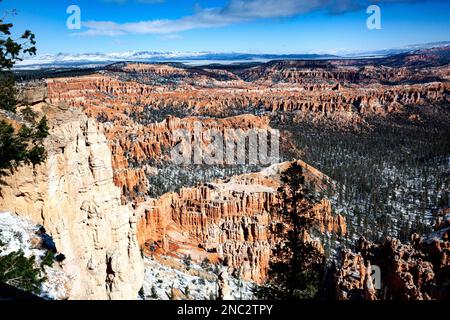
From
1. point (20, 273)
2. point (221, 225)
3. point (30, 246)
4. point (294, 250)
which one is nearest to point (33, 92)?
point (30, 246)

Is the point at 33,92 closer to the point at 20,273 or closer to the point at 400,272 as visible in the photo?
the point at 20,273

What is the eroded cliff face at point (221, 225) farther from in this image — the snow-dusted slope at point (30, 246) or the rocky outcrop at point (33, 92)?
the snow-dusted slope at point (30, 246)

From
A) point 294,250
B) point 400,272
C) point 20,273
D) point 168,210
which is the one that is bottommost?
→ point 168,210

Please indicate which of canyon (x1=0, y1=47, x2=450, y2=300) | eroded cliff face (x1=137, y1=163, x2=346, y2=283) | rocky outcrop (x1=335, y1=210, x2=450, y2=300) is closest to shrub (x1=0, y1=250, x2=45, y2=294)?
canyon (x1=0, y1=47, x2=450, y2=300)

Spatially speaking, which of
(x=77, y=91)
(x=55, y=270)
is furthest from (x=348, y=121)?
(x=55, y=270)

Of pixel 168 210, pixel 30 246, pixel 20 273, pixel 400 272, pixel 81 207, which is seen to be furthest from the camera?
pixel 168 210

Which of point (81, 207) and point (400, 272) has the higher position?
point (81, 207)
